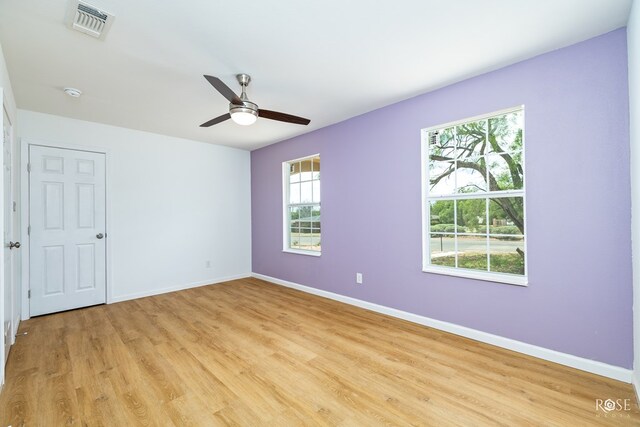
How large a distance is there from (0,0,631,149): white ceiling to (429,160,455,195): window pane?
2.68 feet

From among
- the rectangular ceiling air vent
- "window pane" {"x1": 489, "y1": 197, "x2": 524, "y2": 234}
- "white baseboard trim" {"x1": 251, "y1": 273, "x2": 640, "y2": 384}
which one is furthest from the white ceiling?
"white baseboard trim" {"x1": 251, "y1": 273, "x2": 640, "y2": 384}

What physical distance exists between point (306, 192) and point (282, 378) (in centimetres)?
304

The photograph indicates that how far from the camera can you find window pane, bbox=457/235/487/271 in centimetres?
281

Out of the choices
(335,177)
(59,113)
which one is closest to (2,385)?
(59,113)

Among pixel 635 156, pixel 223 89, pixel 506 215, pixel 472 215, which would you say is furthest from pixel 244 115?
pixel 635 156

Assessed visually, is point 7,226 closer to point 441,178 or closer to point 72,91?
point 72,91

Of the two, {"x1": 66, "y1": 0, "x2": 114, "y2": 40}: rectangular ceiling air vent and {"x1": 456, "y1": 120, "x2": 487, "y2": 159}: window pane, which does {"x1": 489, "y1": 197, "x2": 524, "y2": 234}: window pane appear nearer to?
{"x1": 456, "y1": 120, "x2": 487, "y2": 159}: window pane

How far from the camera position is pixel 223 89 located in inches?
89.9

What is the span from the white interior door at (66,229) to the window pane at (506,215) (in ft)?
15.8

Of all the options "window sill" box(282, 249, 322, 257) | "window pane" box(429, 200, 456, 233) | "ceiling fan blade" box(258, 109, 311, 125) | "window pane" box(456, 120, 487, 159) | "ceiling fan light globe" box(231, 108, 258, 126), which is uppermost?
"ceiling fan blade" box(258, 109, 311, 125)

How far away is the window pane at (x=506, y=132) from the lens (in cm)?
260

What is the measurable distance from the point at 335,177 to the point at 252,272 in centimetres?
275

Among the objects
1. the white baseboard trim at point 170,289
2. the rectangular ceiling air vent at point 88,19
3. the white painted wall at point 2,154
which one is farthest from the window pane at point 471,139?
the white baseboard trim at point 170,289

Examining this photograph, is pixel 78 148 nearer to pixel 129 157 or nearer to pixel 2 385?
pixel 129 157
